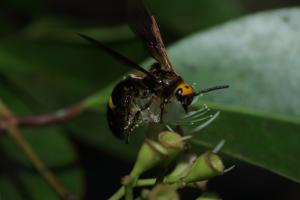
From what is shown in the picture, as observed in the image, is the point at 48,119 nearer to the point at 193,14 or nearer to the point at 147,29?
the point at 147,29

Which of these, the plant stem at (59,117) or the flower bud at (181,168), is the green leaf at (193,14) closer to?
the plant stem at (59,117)

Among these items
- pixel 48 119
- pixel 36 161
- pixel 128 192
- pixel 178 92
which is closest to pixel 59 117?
pixel 48 119

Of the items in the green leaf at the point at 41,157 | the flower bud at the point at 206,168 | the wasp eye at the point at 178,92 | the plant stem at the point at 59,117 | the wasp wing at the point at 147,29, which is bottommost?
the green leaf at the point at 41,157

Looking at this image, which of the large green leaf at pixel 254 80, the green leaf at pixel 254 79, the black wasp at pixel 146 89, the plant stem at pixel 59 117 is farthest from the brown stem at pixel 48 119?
the black wasp at pixel 146 89

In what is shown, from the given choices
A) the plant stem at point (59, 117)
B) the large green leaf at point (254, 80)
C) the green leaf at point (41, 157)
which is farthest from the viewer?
the green leaf at point (41, 157)

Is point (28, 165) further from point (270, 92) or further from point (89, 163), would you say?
point (89, 163)

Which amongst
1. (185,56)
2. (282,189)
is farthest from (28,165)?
(282,189)
